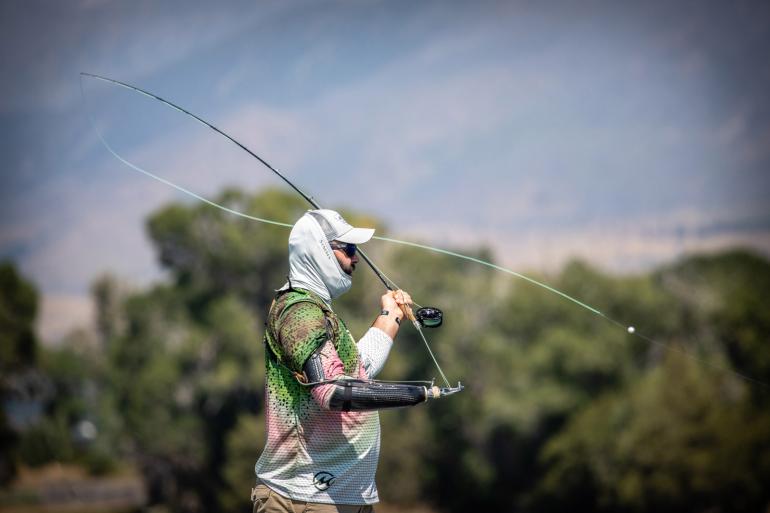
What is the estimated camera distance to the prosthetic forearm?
6.46 metres

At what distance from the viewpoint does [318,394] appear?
21.4 ft

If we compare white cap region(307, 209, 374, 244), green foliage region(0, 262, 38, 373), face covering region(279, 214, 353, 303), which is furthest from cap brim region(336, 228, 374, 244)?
green foliage region(0, 262, 38, 373)

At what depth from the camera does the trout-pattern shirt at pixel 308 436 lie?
268 inches

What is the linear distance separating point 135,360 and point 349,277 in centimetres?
5917

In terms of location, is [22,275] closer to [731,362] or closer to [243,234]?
[243,234]

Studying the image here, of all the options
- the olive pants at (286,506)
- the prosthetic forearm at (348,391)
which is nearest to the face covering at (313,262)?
the prosthetic forearm at (348,391)

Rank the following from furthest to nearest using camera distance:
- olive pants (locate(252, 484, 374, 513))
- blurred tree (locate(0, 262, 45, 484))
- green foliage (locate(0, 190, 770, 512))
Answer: blurred tree (locate(0, 262, 45, 484)) < green foliage (locate(0, 190, 770, 512)) < olive pants (locate(252, 484, 374, 513))

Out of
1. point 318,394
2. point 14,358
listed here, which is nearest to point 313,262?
point 318,394

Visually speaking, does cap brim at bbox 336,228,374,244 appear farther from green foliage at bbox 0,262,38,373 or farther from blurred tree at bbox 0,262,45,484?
green foliage at bbox 0,262,38,373

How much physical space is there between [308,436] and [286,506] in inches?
17.1

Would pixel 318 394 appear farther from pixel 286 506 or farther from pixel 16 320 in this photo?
pixel 16 320

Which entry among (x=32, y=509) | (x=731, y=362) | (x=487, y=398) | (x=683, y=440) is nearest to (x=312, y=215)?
(x=683, y=440)

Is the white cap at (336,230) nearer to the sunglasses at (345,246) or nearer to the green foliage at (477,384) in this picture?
the sunglasses at (345,246)

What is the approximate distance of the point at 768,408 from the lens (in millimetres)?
59906
